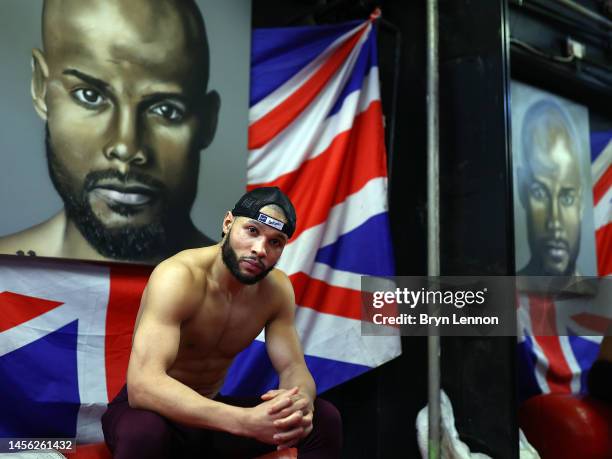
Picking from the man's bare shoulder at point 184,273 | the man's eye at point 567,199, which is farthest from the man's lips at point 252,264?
the man's eye at point 567,199

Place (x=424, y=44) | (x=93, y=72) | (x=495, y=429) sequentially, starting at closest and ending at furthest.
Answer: (x=93, y=72), (x=495, y=429), (x=424, y=44)

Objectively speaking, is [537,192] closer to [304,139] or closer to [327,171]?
[327,171]

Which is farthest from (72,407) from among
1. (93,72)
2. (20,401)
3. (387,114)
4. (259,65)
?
(387,114)

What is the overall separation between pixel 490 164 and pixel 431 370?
789 millimetres

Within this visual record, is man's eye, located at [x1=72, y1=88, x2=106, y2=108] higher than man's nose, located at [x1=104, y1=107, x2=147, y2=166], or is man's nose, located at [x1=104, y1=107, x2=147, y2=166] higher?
man's eye, located at [x1=72, y1=88, x2=106, y2=108]

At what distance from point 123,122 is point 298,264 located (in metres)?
0.75

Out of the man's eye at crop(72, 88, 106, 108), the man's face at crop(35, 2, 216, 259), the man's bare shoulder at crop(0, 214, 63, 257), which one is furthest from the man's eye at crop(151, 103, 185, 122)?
the man's bare shoulder at crop(0, 214, 63, 257)

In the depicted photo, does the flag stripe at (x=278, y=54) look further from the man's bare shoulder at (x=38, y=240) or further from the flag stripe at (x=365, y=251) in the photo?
the man's bare shoulder at (x=38, y=240)

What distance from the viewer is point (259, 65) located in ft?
7.28

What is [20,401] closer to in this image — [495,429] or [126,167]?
[126,167]

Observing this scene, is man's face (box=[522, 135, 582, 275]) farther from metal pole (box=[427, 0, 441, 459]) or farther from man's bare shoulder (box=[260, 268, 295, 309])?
man's bare shoulder (box=[260, 268, 295, 309])

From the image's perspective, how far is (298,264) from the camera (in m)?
2.08

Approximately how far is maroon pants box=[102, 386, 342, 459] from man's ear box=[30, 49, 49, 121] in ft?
3.02

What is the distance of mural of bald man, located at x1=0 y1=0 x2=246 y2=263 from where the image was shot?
1827mm
